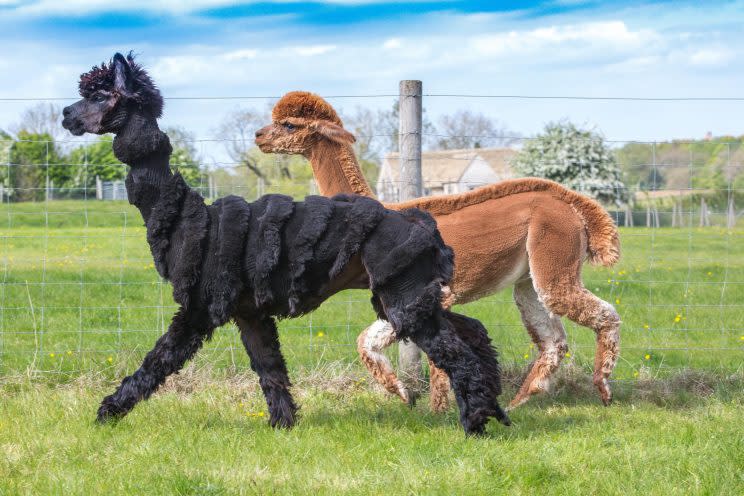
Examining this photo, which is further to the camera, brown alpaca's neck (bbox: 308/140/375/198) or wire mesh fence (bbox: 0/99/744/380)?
wire mesh fence (bbox: 0/99/744/380)

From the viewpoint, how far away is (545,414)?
5.81 m

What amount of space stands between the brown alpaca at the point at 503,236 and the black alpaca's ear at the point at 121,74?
140 cm

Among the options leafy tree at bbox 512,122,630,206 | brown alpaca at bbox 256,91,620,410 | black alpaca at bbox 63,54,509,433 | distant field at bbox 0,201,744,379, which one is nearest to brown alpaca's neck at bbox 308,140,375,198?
brown alpaca at bbox 256,91,620,410

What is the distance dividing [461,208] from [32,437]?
10.1 ft

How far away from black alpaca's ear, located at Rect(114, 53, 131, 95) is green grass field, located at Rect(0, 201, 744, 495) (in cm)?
197

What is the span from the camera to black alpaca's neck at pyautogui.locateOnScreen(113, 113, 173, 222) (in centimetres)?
498

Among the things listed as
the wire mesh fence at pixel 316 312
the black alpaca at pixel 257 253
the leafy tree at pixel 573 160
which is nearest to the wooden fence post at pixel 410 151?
the wire mesh fence at pixel 316 312

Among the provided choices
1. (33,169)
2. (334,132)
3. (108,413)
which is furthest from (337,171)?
(33,169)

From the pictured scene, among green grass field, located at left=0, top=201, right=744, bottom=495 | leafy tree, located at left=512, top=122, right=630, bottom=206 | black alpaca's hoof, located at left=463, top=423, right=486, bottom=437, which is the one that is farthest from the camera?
leafy tree, located at left=512, top=122, right=630, bottom=206

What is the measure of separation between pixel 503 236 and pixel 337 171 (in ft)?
4.06

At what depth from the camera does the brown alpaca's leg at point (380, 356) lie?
593 cm

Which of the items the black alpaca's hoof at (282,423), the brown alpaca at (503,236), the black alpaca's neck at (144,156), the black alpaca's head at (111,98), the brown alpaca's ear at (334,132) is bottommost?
the black alpaca's hoof at (282,423)

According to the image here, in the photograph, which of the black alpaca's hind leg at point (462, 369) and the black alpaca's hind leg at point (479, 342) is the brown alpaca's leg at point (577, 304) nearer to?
the black alpaca's hind leg at point (479, 342)

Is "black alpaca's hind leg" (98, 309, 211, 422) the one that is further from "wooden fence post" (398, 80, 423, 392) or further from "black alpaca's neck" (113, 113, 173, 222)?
"wooden fence post" (398, 80, 423, 392)
